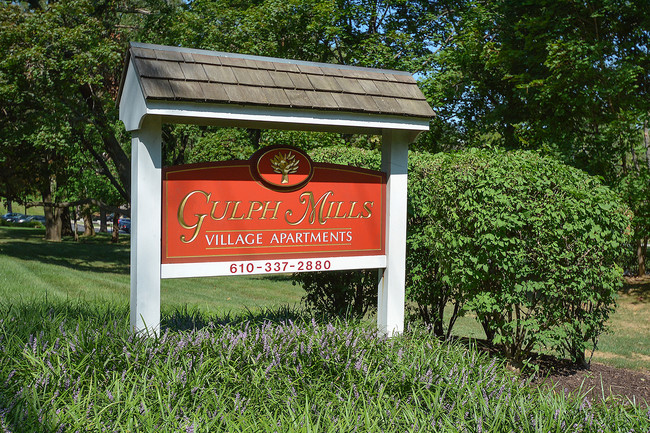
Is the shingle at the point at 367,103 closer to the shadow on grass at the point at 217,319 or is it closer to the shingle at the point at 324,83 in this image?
the shingle at the point at 324,83

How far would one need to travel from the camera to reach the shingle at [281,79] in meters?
5.12

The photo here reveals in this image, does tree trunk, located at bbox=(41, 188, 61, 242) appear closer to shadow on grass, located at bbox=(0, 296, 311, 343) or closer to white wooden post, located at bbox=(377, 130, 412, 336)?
shadow on grass, located at bbox=(0, 296, 311, 343)

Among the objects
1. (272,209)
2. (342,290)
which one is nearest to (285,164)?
(272,209)

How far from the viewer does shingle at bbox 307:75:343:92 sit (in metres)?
5.29

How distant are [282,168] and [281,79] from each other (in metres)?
0.78

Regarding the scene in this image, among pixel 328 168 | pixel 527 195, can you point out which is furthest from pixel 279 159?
pixel 527 195

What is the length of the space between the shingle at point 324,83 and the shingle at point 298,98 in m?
0.19

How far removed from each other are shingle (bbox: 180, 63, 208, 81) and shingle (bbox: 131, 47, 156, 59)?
0.24 meters

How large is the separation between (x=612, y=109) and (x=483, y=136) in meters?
3.92

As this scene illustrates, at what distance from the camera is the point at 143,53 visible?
4.75m

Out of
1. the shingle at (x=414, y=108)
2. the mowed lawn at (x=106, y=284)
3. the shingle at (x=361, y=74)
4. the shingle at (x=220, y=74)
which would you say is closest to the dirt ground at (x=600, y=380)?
the shingle at (x=414, y=108)

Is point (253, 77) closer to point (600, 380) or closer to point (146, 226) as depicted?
point (146, 226)

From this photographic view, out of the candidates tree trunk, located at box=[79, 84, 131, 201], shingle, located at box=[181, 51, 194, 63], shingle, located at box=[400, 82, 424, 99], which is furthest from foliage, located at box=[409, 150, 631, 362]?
tree trunk, located at box=[79, 84, 131, 201]

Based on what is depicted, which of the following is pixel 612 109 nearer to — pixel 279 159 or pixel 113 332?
pixel 279 159
